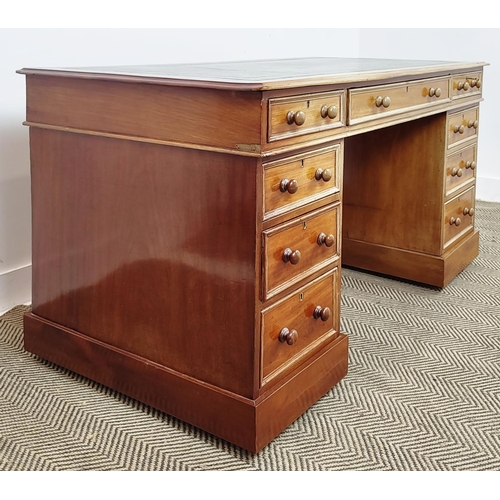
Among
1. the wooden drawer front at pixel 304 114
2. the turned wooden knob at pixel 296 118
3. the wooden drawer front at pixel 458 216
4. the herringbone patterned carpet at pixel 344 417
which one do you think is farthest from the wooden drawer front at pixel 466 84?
the turned wooden knob at pixel 296 118

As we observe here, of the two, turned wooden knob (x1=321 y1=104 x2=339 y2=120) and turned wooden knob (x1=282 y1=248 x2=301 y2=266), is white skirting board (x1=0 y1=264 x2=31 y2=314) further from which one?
turned wooden knob (x1=321 y1=104 x2=339 y2=120)

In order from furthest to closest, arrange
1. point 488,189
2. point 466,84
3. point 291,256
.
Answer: point 488,189, point 466,84, point 291,256

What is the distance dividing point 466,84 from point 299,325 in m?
1.51

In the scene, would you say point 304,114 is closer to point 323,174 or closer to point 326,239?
point 323,174

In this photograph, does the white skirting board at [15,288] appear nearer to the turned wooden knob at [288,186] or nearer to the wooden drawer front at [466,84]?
the turned wooden knob at [288,186]

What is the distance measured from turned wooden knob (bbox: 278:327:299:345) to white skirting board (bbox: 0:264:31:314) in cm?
123

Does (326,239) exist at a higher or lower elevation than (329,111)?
lower

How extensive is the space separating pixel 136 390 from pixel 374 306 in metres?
1.12

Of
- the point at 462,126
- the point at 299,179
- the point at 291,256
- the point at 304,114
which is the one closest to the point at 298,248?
the point at 291,256

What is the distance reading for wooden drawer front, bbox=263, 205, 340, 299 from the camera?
161 centimetres

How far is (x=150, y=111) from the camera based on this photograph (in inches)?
65.2

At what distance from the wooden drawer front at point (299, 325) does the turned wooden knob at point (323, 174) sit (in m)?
0.28

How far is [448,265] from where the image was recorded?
111 inches

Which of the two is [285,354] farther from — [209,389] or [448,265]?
[448,265]
